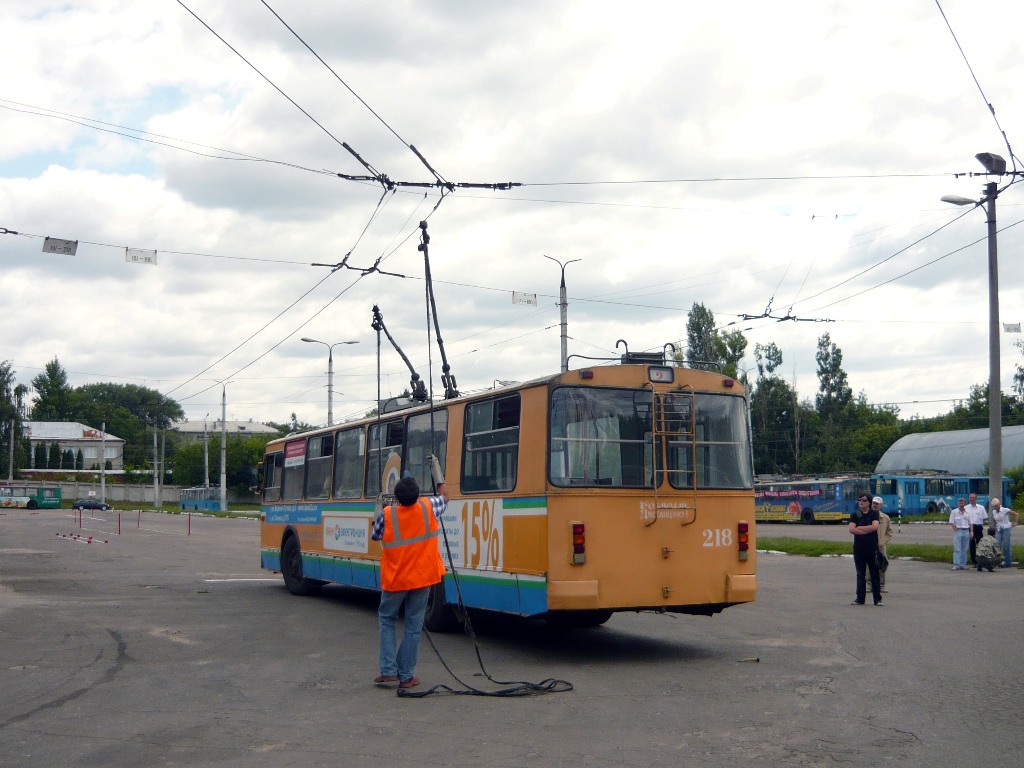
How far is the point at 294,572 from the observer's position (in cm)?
1827

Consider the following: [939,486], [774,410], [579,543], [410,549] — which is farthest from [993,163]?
[774,410]

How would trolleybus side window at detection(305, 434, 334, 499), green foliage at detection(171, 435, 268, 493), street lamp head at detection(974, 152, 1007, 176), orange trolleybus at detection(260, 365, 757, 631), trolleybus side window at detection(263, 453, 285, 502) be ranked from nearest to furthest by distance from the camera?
orange trolleybus at detection(260, 365, 757, 631)
trolleybus side window at detection(305, 434, 334, 499)
trolleybus side window at detection(263, 453, 285, 502)
street lamp head at detection(974, 152, 1007, 176)
green foliage at detection(171, 435, 268, 493)

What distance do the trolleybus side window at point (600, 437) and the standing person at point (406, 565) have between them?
1.90 metres

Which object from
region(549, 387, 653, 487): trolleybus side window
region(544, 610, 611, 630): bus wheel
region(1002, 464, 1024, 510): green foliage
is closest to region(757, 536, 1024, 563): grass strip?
region(544, 610, 611, 630): bus wheel

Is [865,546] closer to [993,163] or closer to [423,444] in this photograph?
[423,444]

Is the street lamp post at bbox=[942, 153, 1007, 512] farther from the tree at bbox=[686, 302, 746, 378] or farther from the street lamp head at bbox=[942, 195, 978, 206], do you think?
the tree at bbox=[686, 302, 746, 378]

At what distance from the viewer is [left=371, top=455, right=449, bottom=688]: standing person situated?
29.8 feet

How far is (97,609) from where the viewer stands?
1538 cm

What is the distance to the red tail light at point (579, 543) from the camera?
10.5m

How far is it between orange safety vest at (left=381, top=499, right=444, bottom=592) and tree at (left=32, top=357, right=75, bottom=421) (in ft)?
498

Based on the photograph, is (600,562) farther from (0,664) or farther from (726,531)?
(0,664)

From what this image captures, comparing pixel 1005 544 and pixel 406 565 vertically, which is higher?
pixel 406 565

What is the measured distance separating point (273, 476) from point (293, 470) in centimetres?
116

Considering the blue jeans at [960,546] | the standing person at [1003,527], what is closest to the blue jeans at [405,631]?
the blue jeans at [960,546]
